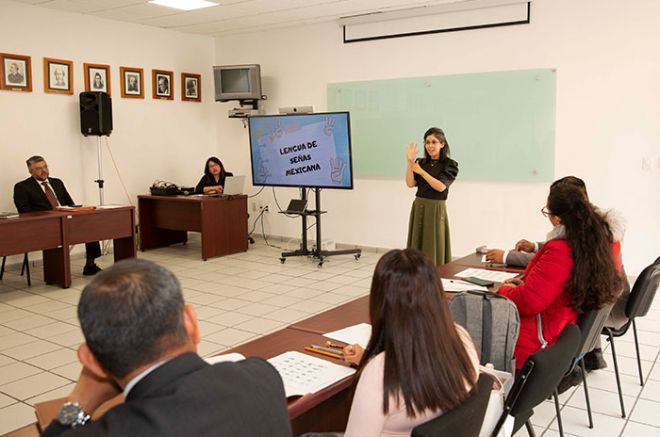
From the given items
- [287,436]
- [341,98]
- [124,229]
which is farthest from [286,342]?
[341,98]

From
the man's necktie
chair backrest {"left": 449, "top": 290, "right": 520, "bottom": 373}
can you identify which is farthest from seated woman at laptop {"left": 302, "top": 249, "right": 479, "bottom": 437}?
the man's necktie

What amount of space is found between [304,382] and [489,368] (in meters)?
0.67

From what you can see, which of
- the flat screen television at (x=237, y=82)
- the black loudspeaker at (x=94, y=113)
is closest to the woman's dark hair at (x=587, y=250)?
the black loudspeaker at (x=94, y=113)

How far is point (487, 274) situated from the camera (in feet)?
10.4

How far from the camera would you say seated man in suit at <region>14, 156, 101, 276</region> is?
598 centimetres

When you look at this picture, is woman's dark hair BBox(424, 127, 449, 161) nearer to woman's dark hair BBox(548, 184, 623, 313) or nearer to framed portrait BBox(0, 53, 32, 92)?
woman's dark hair BBox(548, 184, 623, 313)

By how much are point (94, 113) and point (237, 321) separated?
363cm

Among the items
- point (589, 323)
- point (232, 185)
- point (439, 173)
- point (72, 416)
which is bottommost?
point (589, 323)

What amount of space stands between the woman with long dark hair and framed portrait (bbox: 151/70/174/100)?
7.13 metres

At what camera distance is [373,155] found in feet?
23.9

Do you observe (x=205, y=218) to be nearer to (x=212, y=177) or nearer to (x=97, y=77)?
(x=212, y=177)

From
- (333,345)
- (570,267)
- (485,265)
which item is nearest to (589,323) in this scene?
(570,267)

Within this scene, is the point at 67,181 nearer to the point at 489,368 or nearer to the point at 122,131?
the point at 122,131

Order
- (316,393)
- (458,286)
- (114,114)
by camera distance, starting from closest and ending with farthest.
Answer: (316,393) < (458,286) < (114,114)
